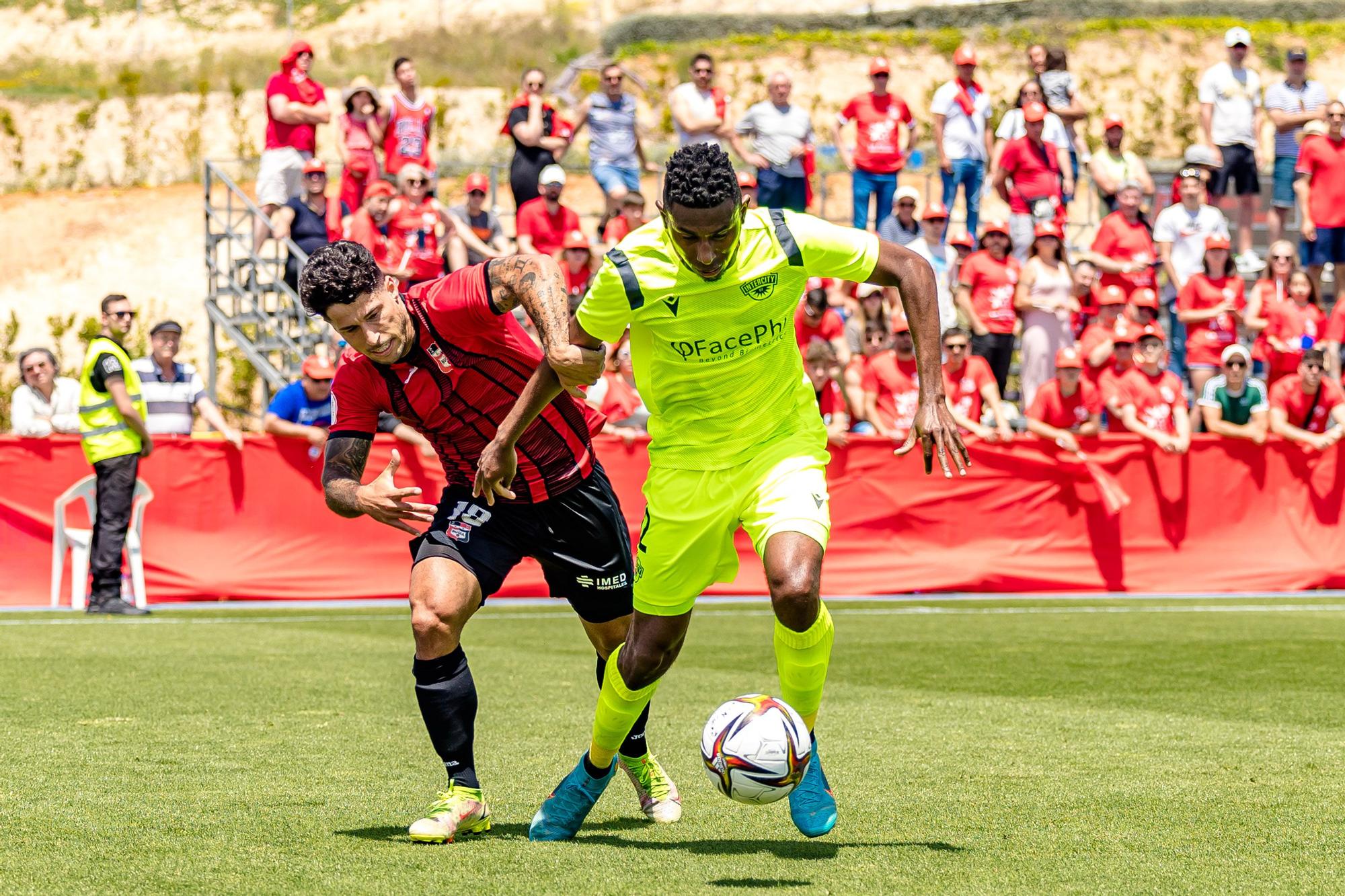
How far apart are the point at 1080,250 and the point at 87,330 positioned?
71.2 feet

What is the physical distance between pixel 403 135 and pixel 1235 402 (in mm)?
9322

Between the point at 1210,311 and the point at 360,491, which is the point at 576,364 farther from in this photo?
the point at 1210,311

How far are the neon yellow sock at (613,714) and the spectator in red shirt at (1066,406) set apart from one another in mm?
10609

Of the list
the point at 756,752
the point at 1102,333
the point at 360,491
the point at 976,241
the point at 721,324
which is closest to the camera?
the point at 756,752

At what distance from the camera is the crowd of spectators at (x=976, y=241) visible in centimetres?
1644

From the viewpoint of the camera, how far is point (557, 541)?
6.57 meters

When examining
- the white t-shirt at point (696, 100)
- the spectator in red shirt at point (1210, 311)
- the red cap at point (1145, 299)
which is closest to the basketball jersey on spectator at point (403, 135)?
the white t-shirt at point (696, 100)

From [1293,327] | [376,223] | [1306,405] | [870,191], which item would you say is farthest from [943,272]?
[376,223]

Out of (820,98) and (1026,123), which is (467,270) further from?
(820,98)

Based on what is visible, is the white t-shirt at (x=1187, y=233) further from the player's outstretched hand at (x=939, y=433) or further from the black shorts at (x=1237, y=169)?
the player's outstretched hand at (x=939, y=433)

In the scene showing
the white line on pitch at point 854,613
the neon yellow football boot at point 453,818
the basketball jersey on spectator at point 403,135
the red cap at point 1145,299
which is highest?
the basketball jersey on spectator at point 403,135

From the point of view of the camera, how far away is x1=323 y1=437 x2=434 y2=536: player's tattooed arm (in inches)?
246

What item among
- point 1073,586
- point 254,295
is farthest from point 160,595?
point 1073,586

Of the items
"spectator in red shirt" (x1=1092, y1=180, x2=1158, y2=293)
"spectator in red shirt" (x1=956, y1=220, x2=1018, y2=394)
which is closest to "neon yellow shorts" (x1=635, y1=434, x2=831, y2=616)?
"spectator in red shirt" (x1=956, y1=220, x2=1018, y2=394)
